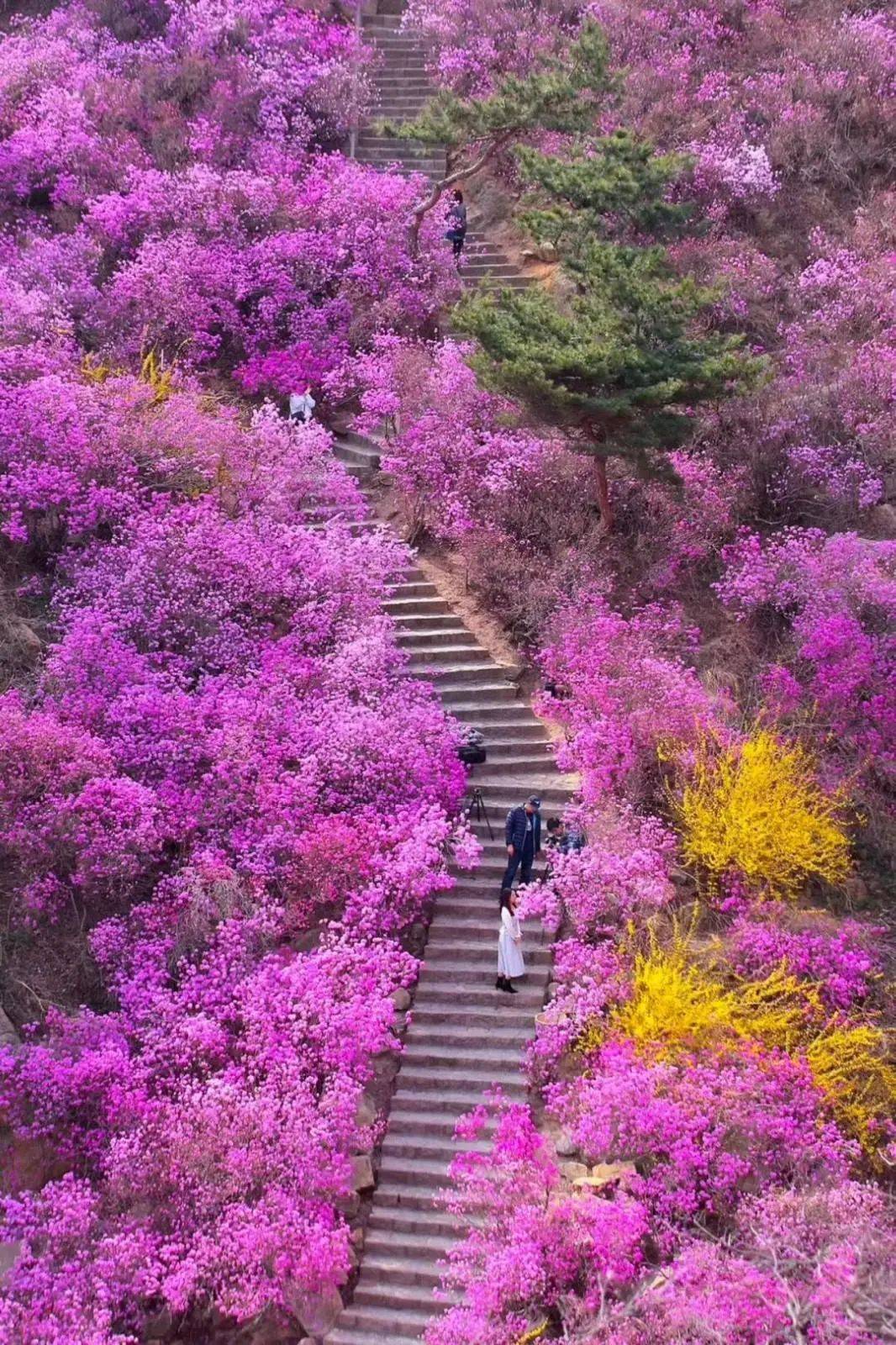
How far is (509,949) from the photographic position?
13.3 m

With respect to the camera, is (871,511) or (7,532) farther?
(871,511)

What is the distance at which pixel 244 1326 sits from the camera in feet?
37.5

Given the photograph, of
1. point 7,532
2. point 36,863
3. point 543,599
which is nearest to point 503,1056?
point 36,863

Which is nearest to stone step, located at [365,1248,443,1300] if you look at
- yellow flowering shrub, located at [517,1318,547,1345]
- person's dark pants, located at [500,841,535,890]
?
yellow flowering shrub, located at [517,1318,547,1345]

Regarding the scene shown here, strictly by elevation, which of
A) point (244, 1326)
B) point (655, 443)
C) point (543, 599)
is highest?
point (655, 443)

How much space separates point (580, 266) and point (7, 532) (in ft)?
28.9

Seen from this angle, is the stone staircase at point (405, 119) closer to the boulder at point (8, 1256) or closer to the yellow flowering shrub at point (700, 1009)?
the yellow flowering shrub at point (700, 1009)

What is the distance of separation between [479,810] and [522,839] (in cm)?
146

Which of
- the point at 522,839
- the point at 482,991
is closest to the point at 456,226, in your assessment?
the point at 522,839

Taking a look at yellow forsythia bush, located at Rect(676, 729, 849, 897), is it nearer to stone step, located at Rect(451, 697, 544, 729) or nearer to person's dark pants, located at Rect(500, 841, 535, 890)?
person's dark pants, located at Rect(500, 841, 535, 890)

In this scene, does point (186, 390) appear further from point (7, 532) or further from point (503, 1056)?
point (503, 1056)

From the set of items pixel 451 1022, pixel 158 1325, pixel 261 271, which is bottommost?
pixel 158 1325

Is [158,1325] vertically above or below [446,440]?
below

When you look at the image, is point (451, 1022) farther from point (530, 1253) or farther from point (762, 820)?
point (762, 820)
